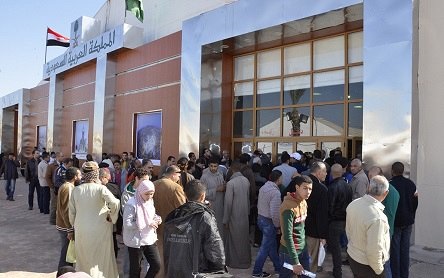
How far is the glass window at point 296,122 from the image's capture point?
37.3 ft

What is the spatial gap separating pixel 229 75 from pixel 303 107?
9.82 ft

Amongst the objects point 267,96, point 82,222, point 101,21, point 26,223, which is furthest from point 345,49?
point 101,21

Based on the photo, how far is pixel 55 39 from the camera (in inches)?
1007

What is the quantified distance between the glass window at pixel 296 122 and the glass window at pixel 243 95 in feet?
4.87

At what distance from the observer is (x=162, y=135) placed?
47.3ft

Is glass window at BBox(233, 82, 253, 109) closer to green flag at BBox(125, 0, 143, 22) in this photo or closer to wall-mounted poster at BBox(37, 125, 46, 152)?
green flag at BBox(125, 0, 143, 22)

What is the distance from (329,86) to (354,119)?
1177 mm

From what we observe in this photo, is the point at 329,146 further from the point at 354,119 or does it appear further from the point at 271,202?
the point at 271,202

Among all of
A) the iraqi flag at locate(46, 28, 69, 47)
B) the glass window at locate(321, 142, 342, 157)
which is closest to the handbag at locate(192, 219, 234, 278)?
the glass window at locate(321, 142, 342, 157)

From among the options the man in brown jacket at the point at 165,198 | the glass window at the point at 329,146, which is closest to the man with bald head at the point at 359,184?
the man in brown jacket at the point at 165,198

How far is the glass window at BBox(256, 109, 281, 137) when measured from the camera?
12148 mm

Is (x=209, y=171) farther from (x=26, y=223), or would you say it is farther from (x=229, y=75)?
(x=229, y=75)

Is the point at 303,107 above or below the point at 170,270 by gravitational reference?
above

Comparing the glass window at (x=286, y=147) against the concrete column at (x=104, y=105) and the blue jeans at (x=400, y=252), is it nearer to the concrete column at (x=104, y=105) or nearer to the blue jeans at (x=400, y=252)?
the blue jeans at (x=400, y=252)
